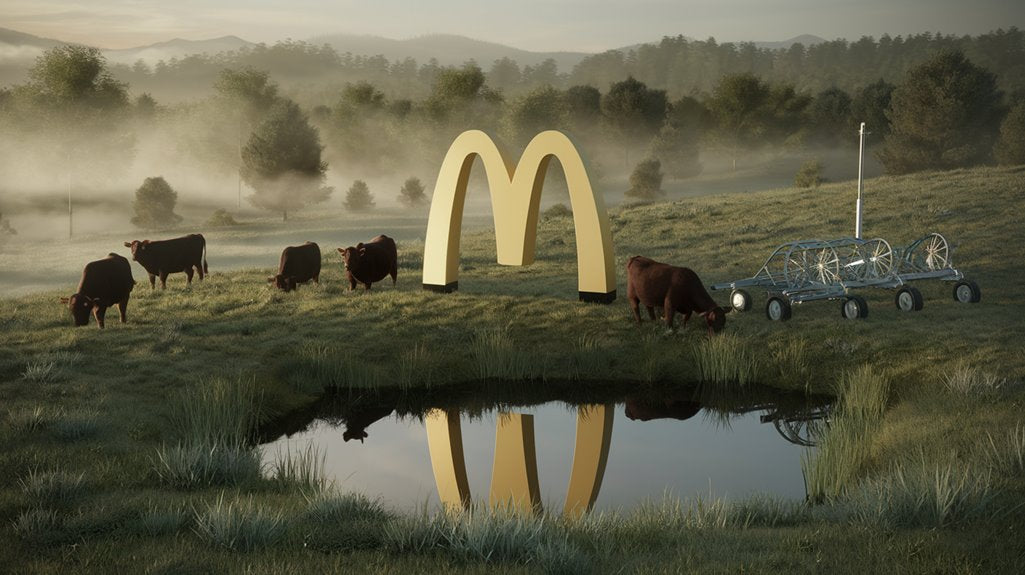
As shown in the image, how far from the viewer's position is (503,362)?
1645cm

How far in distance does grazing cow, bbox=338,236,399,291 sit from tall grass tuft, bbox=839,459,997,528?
15.1m

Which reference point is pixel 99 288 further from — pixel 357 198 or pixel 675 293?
pixel 357 198

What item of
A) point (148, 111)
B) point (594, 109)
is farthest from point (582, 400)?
point (594, 109)

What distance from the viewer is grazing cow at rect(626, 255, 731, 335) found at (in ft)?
56.5

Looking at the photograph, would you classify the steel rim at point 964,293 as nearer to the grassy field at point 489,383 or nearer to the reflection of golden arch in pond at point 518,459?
the grassy field at point 489,383

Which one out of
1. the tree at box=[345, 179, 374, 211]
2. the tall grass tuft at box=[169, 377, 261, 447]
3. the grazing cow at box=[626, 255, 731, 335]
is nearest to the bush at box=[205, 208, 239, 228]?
the tree at box=[345, 179, 374, 211]

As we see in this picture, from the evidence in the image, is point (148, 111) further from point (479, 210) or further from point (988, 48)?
point (988, 48)

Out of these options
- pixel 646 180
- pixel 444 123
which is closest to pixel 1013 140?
pixel 646 180

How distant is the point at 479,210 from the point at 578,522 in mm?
47670

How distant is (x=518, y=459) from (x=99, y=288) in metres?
10.1

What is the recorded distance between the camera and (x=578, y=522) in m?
8.16

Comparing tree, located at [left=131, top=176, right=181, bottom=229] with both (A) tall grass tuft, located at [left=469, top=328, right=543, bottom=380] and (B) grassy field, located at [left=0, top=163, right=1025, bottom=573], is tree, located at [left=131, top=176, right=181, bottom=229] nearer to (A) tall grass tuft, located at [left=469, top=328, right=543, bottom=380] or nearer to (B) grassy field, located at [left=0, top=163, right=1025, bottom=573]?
(B) grassy field, located at [left=0, top=163, right=1025, bottom=573]

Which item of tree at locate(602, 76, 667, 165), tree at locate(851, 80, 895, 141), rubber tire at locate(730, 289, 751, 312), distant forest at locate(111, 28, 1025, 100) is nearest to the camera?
rubber tire at locate(730, 289, 751, 312)

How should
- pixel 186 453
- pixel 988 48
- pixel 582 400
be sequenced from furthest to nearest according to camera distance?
pixel 988 48 < pixel 582 400 < pixel 186 453
